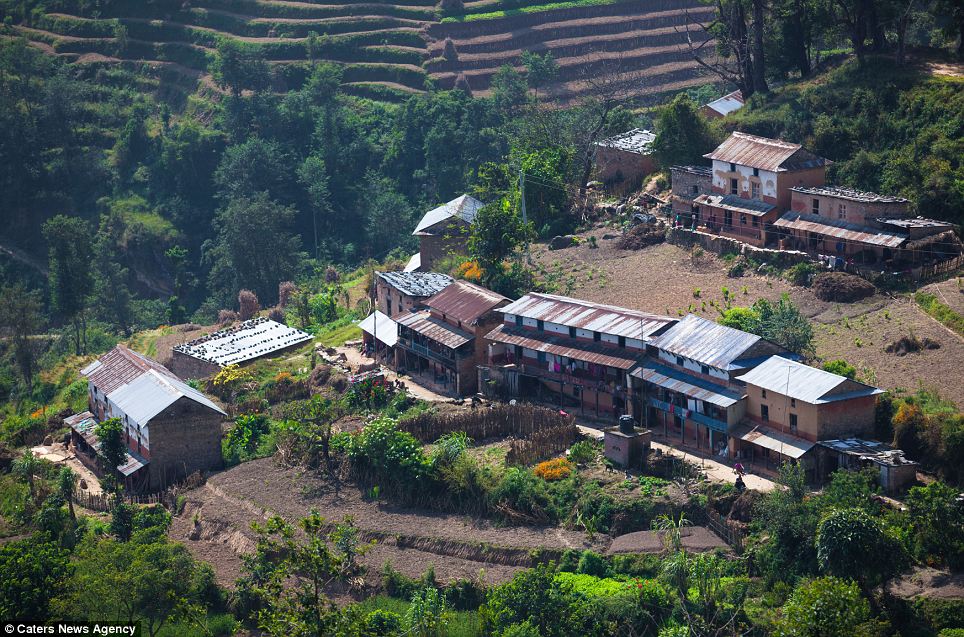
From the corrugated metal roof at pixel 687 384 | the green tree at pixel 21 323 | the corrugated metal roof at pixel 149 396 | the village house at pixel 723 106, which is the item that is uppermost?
the village house at pixel 723 106

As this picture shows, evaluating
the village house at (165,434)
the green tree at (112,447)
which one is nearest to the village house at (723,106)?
the village house at (165,434)

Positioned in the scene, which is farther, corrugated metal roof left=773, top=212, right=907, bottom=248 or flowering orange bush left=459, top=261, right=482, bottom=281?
flowering orange bush left=459, top=261, right=482, bottom=281

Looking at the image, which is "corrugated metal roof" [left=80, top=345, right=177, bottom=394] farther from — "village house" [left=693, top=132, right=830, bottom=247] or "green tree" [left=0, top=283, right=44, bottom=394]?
"village house" [left=693, top=132, right=830, bottom=247]

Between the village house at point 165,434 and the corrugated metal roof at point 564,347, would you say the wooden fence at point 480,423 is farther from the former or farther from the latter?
the village house at point 165,434

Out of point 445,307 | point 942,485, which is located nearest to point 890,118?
point 445,307

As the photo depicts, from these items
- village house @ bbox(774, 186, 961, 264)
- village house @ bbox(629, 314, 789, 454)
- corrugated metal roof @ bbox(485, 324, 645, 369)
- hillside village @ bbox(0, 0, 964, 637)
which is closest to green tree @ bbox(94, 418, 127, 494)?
hillside village @ bbox(0, 0, 964, 637)

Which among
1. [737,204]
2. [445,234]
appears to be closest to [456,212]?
[445,234]
